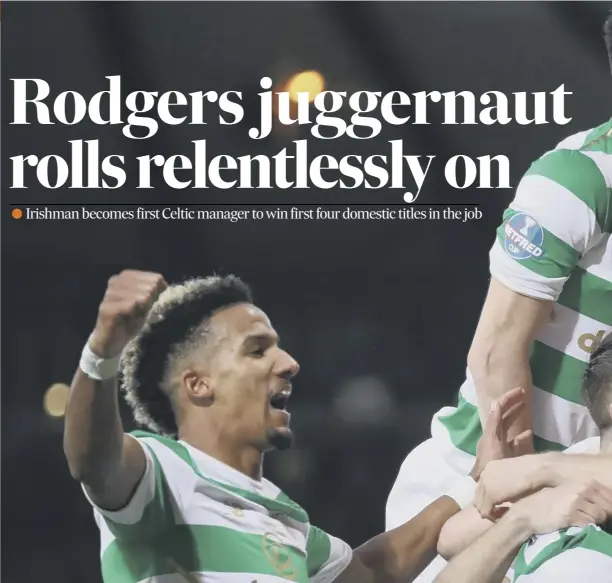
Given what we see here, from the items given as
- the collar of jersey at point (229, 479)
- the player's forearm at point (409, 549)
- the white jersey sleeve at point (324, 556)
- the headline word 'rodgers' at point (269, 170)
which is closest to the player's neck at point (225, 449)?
the collar of jersey at point (229, 479)

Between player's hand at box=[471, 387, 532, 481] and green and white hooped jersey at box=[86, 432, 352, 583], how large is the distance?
0.32 m

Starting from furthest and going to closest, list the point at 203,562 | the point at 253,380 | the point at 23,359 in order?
1. the point at 23,359
2. the point at 253,380
3. the point at 203,562

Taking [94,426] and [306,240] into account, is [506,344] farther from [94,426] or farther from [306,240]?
[94,426]

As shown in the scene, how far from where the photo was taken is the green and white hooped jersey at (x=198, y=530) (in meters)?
1.50

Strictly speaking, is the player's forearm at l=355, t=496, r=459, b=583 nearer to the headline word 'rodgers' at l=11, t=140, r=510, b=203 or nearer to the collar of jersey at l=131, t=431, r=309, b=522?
the collar of jersey at l=131, t=431, r=309, b=522

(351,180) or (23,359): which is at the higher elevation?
(351,180)

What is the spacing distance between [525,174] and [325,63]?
1.37 feet

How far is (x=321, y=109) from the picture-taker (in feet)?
6.05

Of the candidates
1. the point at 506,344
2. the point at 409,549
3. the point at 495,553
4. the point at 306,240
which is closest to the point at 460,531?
the point at 409,549

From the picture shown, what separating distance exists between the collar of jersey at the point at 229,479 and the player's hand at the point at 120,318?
20 centimetres

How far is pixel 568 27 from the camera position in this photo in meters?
1.85

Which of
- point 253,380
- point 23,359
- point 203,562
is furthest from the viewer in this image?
point 23,359

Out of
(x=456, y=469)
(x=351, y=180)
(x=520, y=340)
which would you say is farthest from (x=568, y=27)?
(x=456, y=469)

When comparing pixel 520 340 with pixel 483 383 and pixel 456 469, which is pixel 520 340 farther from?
pixel 456 469
